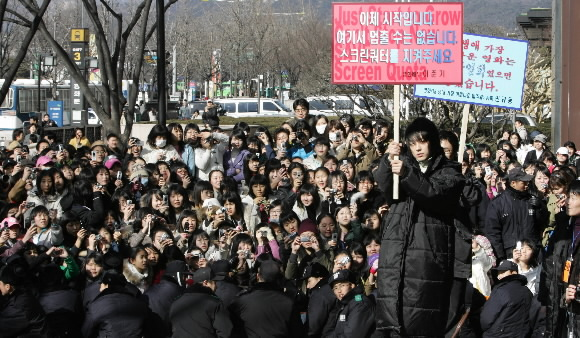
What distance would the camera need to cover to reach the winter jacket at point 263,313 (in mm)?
8609

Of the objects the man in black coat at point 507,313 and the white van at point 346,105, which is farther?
the white van at point 346,105

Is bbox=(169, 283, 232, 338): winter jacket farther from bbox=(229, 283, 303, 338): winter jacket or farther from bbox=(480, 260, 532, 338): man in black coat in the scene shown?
bbox=(480, 260, 532, 338): man in black coat

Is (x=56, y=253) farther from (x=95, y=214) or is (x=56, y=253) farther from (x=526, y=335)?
(x=526, y=335)

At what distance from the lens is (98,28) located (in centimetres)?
1678

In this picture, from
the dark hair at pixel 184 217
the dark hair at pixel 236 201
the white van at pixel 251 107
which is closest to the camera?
the dark hair at pixel 184 217

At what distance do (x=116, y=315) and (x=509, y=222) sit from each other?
5.03 m

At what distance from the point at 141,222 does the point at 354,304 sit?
3.10 meters

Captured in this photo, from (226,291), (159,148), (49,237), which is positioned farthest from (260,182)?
(226,291)

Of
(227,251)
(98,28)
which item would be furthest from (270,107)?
(227,251)

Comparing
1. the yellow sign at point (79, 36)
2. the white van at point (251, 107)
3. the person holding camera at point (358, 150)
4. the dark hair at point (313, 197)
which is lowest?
the dark hair at point (313, 197)

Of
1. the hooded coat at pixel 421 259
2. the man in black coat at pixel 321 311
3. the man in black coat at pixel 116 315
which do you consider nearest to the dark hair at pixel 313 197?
the man in black coat at pixel 321 311

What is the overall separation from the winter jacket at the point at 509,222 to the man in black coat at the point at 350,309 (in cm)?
290

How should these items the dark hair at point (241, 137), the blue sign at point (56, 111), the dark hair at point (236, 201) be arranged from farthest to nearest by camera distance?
the blue sign at point (56, 111) → the dark hair at point (241, 137) → the dark hair at point (236, 201)

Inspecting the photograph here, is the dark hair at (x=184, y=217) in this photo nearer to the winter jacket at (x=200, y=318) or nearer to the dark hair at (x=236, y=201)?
the dark hair at (x=236, y=201)
